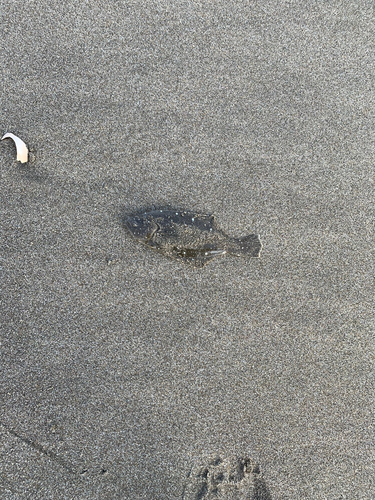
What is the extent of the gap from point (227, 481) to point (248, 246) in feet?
4.09

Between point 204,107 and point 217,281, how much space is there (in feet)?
3.23

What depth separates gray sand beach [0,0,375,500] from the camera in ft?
5.03

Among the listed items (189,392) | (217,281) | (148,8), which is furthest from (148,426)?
(148,8)

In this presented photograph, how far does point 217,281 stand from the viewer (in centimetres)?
160

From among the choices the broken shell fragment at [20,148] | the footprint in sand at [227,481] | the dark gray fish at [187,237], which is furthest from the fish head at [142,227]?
the footprint in sand at [227,481]

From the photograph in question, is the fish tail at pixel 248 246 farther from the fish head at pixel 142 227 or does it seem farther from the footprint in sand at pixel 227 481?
the footprint in sand at pixel 227 481

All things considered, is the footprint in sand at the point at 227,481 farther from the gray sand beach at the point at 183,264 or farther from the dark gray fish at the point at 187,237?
the dark gray fish at the point at 187,237

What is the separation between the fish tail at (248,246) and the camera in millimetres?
1602

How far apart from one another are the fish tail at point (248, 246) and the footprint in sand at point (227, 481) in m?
1.10

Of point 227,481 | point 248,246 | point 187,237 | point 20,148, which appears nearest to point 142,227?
point 187,237

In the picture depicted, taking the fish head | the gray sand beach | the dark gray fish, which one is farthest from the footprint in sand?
the fish head

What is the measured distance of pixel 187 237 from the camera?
160 cm

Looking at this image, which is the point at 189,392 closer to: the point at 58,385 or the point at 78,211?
the point at 58,385

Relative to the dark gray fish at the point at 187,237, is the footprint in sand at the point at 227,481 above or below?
below
